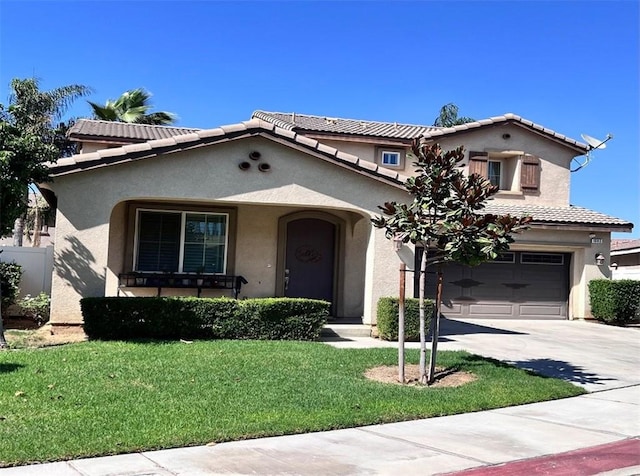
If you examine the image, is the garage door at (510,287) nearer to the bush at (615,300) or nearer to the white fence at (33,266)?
the bush at (615,300)

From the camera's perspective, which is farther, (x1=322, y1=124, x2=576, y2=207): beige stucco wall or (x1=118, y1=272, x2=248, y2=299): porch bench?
(x1=322, y1=124, x2=576, y2=207): beige stucco wall

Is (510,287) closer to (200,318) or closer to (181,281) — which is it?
(181,281)

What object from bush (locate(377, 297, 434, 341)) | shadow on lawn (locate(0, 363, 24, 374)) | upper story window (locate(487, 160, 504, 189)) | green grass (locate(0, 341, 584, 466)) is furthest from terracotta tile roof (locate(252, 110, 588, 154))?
shadow on lawn (locate(0, 363, 24, 374))

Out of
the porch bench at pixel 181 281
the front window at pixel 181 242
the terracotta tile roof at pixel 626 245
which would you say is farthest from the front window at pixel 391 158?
the terracotta tile roof at pixel 626 245

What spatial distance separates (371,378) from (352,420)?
94.7 inches

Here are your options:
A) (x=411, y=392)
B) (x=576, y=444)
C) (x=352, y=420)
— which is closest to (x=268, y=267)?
(x=411, y=392)

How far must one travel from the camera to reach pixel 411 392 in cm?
818

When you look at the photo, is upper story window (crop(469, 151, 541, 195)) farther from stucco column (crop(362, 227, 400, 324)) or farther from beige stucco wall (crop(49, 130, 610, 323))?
stucco column (crop(362, 227, 400, 324))

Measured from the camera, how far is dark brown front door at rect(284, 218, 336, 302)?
15.3 m

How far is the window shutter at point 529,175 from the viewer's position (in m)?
20.0

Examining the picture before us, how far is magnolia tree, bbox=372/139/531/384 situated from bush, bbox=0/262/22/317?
9.26 meters

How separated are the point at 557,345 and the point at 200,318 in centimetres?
801

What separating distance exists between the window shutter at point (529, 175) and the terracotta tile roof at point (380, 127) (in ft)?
3.52

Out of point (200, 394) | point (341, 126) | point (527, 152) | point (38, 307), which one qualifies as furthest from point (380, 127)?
point (200, 394)
